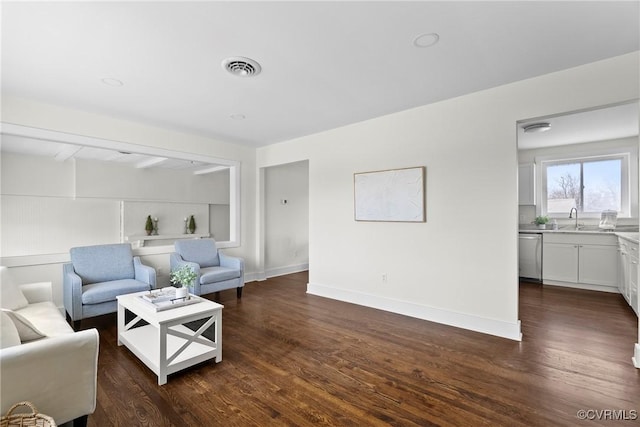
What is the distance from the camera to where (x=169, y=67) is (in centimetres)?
256

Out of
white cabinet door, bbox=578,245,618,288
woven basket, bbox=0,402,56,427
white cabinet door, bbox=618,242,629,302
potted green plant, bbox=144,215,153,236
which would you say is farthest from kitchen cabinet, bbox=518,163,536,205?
potted green plant, bbox=144,215,153,236

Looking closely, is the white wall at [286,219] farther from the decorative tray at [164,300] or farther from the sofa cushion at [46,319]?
the sofa cushion at [46,319]

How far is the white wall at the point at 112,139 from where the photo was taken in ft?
10.9

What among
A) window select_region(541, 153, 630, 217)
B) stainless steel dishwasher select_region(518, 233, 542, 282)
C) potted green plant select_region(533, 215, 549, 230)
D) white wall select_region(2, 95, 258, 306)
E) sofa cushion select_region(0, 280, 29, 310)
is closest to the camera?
sofa cushion select_region(0, 280, 29, 310)

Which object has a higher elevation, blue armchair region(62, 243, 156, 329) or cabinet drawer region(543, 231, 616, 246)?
cabinet drawer region(543, 231, 616, 246)

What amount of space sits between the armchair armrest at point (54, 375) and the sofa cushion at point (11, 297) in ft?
4.91

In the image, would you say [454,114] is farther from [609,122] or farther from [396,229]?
[609,122]

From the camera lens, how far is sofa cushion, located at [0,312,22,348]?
1.51 meters

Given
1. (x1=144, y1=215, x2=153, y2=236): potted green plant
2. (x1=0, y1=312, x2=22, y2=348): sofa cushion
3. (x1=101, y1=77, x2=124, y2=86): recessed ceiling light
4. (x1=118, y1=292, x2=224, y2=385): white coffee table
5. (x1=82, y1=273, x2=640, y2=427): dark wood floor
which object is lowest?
(x1=82, y1=273, x2=640, y2=427): dark wood floor

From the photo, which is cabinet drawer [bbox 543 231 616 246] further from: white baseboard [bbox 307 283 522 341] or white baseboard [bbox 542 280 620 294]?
white baseboard [bbox 307 283 522 341]

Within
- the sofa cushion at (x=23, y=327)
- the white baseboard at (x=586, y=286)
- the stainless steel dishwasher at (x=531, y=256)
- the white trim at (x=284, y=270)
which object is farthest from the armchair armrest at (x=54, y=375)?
the white baseboard at (x=586, y=286)

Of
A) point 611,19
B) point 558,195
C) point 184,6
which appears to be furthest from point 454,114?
Result: point 558,195

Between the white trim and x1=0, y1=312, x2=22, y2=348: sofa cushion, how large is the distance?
4314 millimetres

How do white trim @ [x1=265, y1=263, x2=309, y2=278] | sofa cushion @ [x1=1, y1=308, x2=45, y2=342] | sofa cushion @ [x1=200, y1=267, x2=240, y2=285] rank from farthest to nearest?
white trim @ [x1=265, y1=263, x2=309, y2=278], sofa cushion @ [x1=200, y1=267, x2=240, y2=285], sofa cushion @ [x1=1, y1=308, x2=45, y2=342]
